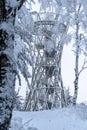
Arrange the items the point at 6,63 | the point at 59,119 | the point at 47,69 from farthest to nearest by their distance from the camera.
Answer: the point at 47,69
the point at 59,119
the point at 6,63

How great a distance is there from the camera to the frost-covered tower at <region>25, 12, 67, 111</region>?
2638cm

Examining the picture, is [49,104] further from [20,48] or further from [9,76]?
[9,76]

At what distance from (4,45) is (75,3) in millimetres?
18643

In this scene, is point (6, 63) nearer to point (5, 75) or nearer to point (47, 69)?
point (5, 75)

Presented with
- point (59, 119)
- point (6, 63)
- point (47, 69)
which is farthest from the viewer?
point (47, 69)

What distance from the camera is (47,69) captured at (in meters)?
27.5

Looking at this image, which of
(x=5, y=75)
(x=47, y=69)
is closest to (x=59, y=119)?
(x=5, y=75)

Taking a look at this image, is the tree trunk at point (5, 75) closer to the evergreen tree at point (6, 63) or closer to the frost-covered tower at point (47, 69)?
the evergreen tree at point (6, 63)

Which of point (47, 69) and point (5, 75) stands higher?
point (47, 69)

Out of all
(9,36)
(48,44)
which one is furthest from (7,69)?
(48,44)

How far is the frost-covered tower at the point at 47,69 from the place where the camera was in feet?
86.5

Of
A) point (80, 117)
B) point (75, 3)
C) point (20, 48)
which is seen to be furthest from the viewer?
point (75, 3)

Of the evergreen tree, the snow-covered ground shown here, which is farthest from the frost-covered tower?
the evergreen tree

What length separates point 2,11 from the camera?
20.3 feet
